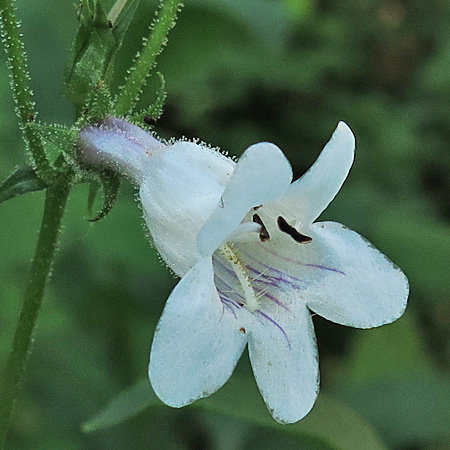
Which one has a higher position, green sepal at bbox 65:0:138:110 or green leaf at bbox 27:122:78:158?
green sepal at bbox 65:0:138:110

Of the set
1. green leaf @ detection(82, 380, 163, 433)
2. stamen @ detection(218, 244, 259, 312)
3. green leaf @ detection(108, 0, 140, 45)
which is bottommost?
green leaf @ detection(82, 380, 163, 433)

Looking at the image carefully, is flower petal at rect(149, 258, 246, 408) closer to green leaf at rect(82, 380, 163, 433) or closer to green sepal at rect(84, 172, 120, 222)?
green sepal at rect(84, 172, 120, 222)

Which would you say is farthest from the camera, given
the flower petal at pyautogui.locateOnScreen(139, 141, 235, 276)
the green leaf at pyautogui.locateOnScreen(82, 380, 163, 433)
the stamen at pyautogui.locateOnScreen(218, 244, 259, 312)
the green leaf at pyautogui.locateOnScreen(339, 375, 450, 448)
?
the green leaf at pyautogui.locateOnScreen(339, 375, 450, 448)

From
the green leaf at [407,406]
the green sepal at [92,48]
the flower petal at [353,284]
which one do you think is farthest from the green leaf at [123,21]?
the green leaf at [407,406]

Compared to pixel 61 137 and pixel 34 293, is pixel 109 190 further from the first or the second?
pixel 34 293

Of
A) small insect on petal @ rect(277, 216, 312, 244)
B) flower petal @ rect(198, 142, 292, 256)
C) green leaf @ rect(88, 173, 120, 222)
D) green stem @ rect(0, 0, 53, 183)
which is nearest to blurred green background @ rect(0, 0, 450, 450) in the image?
green leaf @ rect(88, 173, 120, 222)

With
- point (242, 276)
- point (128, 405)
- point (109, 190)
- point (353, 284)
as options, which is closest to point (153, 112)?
point (109, 190)

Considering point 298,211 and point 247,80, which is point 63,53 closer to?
point 247,80

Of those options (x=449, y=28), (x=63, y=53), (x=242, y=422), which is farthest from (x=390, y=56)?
(x=242, y=422)
